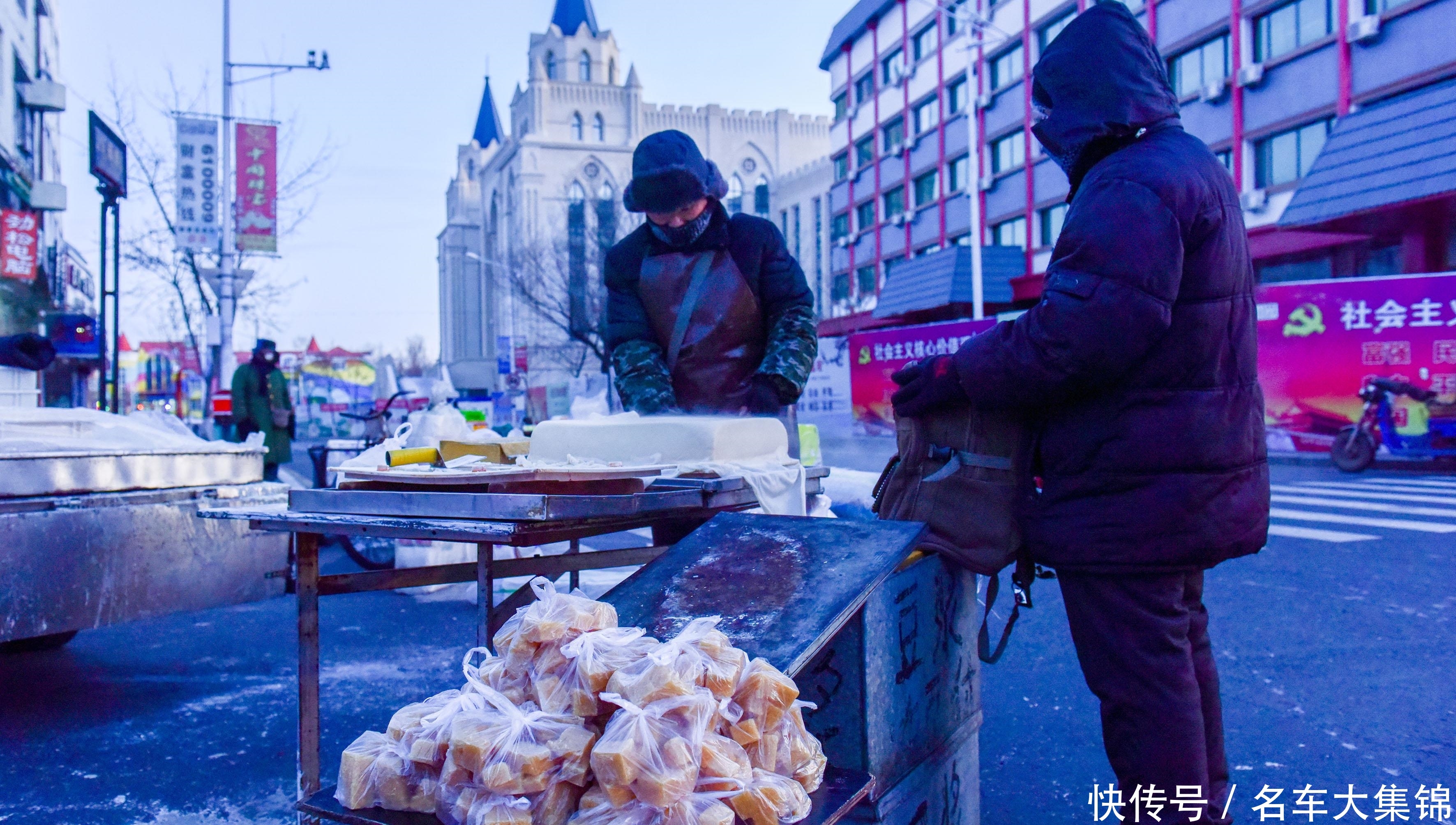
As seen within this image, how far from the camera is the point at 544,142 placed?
64.9m

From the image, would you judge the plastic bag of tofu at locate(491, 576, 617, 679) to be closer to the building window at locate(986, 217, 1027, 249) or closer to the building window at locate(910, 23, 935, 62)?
the building window at locate(986, 217, 1027, 249)

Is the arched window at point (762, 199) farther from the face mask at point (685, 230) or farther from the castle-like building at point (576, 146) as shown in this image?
the face mask at point (685, 230)

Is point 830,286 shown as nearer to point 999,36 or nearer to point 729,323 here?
point 999,36

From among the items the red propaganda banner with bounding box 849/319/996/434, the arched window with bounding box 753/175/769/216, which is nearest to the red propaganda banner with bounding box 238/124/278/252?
the red propaganda banner with bounding box 849/319/996/434

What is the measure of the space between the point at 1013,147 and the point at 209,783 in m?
31.2

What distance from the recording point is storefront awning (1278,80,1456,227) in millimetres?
15070

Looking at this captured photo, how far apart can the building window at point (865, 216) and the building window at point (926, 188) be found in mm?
3496

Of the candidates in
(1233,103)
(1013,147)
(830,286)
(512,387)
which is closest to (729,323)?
(1233,103)

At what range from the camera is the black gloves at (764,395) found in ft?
11.6

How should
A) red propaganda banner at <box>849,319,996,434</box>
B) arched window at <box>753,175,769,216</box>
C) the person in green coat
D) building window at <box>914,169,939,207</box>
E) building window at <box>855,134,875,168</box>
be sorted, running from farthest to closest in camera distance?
arched window at <box>753,175,769,216</box> → building window at <box>855,134,875,168</box> → building window at <box>914,169,939,207</box> → red propaganda banner at <box>849,319,996,434</box> → the person in green coat

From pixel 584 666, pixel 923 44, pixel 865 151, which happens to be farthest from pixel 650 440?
pixel 865 151

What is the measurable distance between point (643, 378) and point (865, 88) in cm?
4144

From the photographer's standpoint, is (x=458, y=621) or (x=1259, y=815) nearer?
(x=1259, y=815)

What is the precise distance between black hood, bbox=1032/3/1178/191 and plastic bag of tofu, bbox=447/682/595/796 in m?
1.74
